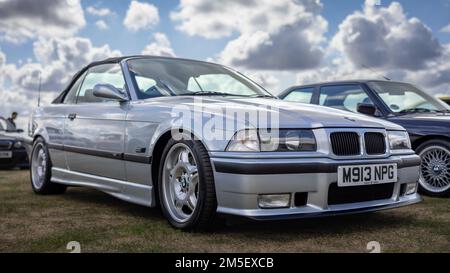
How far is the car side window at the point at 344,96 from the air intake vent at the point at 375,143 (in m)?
2.65

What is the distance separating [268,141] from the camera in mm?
3600

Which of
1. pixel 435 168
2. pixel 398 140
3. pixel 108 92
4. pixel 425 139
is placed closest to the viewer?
pixel 398 140

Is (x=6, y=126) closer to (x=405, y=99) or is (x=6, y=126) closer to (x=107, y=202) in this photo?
(x=107, y=202)

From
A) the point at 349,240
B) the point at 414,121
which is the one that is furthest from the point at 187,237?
the point at 414,121

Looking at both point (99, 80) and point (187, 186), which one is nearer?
point (187, 186)

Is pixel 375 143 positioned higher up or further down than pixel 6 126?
higher up

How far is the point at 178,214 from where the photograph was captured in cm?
405

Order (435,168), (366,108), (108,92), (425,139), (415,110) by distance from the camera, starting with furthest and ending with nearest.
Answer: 1. (415,110)
2. (366,108)
3. (425,139)
4. (435,168)
5. (108,92)

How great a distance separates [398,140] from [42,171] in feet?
13.3

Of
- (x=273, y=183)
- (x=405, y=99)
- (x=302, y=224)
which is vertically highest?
(x=405, y=99)

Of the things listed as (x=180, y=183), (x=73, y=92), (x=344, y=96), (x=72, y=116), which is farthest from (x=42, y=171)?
(x=344, y=96)

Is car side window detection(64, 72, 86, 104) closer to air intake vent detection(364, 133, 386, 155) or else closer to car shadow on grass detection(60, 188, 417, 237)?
car shadow on grass detection(60, 188, 417, 237)

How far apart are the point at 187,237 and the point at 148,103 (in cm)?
125
